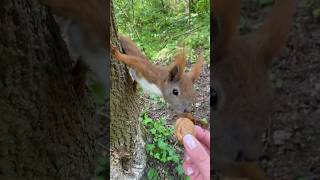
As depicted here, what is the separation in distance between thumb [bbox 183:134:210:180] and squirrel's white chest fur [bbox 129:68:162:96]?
93 centimetres

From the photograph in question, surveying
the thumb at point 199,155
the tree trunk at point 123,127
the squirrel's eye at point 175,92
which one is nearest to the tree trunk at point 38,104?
the thumb at point 199,155

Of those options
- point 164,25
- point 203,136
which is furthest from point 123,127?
point 164,25

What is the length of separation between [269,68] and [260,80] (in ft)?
0.05

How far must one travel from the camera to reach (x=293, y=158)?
1.51 feet

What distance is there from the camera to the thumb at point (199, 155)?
0.58m

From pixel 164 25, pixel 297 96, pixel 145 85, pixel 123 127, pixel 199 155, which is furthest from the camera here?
pixel 164 25

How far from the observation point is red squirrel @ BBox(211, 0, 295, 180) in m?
0.47

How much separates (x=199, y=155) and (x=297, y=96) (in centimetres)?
17

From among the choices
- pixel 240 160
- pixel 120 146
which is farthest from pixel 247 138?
pixel 120 146

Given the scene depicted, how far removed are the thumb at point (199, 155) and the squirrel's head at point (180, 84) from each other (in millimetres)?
984

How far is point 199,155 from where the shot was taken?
1.91 feet

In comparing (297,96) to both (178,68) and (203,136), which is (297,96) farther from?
(178,68)

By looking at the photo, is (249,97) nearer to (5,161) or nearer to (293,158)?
(293,158)

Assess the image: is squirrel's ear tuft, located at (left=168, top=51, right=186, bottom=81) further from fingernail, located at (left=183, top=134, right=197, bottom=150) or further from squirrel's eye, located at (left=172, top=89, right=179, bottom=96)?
fingernail, located at (left=183, top=134, right=197, bottom=150)
